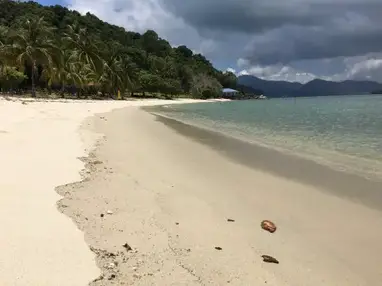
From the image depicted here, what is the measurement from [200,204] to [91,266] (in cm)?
286

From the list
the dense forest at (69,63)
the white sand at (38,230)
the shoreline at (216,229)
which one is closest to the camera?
the white sand at (38,230)

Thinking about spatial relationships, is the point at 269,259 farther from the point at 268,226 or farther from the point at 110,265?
the point at 110,265

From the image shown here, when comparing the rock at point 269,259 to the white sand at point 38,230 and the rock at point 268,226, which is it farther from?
the white sand at point 38,230

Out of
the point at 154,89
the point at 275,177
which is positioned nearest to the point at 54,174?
the point at 275,177

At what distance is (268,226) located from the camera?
17.8ft

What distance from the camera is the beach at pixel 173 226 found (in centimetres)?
390

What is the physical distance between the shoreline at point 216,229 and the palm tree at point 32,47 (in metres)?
48.5

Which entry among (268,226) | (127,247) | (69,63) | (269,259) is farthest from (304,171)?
(69,63)

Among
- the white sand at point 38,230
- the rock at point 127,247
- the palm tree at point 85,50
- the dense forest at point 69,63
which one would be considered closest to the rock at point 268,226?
the rock at point 127,247

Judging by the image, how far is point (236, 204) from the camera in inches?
261

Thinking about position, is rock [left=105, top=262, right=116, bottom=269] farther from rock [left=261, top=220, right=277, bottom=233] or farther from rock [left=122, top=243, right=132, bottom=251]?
rock [left=261, top=220, right=277, bottom=233]

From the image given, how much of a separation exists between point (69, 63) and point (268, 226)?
6220 cm

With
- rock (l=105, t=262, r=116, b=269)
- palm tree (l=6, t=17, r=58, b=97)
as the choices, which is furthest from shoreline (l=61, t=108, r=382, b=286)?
palm tree (l=6, t=17, r=58, b=97)

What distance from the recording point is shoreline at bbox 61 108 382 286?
13.1ft
